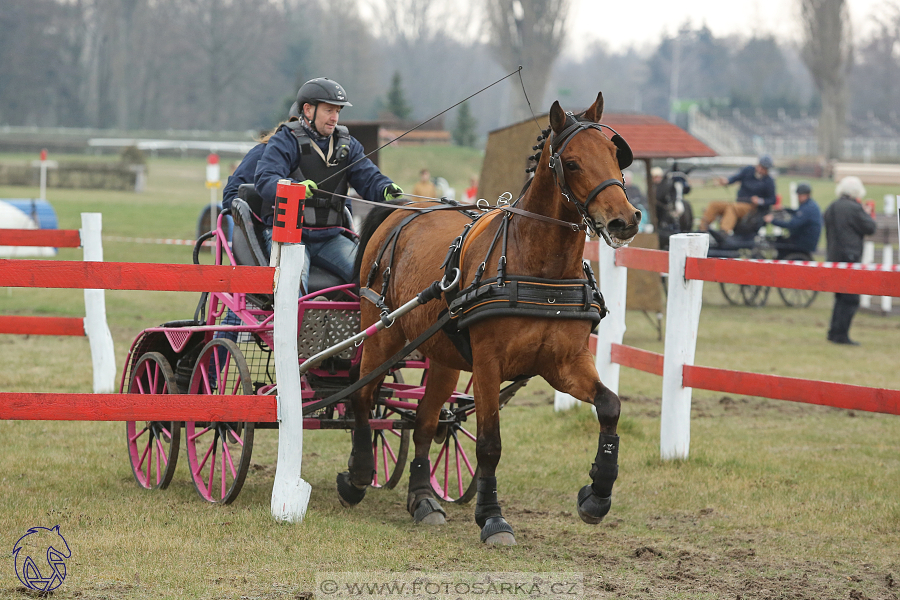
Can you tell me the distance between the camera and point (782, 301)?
1869 cm

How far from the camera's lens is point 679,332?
252 inches

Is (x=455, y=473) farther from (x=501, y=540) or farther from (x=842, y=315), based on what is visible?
(x=842, y=315)

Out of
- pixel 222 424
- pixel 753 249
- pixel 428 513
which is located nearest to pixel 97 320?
pixel 222 424

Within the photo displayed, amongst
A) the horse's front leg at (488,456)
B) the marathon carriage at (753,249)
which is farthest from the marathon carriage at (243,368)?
the marathon carriage at (753,249)

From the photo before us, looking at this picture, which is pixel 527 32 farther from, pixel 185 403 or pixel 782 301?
pixel 185 403

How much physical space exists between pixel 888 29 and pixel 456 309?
7652 cm

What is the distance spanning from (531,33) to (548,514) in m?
49.7

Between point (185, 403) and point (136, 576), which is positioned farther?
point (185, 403)

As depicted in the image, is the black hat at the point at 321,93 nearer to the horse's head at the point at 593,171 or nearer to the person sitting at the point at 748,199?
the horse's head at the point at 593,171

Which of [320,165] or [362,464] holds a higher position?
[320,165]

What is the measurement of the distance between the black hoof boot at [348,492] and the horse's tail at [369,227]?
1.18 metres

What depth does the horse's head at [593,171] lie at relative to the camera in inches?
161

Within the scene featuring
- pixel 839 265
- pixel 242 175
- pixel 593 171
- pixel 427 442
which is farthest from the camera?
pixel 839 265

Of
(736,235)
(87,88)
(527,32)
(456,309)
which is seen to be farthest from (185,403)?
(87,88)
